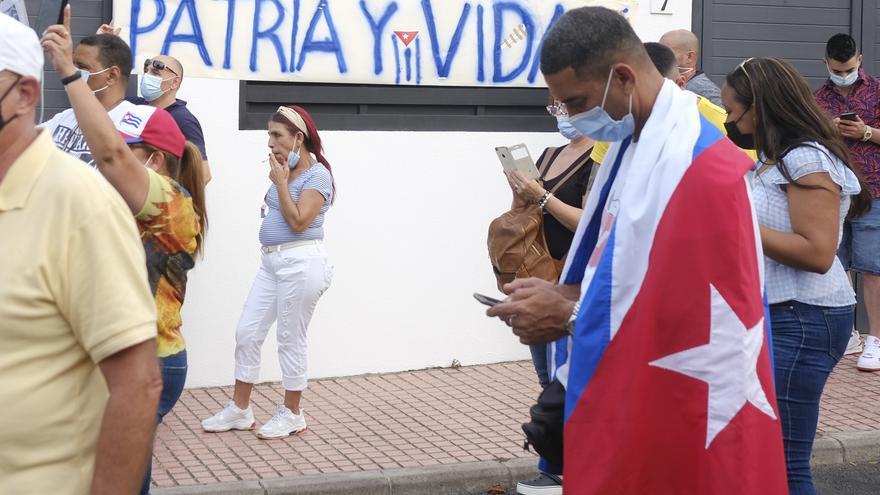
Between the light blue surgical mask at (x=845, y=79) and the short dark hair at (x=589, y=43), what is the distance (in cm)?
622

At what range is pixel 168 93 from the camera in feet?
24.8

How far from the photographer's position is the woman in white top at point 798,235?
4.16 m

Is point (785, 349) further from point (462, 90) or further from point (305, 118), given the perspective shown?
point (462, 90)

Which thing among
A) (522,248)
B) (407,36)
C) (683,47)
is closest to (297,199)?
(522,248)

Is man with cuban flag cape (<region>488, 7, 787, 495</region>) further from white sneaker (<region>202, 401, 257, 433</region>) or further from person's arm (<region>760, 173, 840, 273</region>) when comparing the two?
white sneaker (<region>202, 401, 257, 433</region>)

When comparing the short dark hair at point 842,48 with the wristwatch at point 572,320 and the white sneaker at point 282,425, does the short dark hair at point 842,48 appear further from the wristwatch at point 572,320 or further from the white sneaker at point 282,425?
the wristwatch at point 572,320

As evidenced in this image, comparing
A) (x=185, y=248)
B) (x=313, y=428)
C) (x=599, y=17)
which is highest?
(x=599, y=17)

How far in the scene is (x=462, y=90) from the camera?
8.98 metres

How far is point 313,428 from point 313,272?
3.02ft

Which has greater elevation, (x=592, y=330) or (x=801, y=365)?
(x=592, y=330)

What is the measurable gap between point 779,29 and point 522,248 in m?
4.95

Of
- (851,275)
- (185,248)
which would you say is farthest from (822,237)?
(851,275)

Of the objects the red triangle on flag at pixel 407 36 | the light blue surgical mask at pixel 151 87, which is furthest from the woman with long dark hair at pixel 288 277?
the red triangle on flag at pixel 407 36

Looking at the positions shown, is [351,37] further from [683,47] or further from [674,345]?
[674,345]
